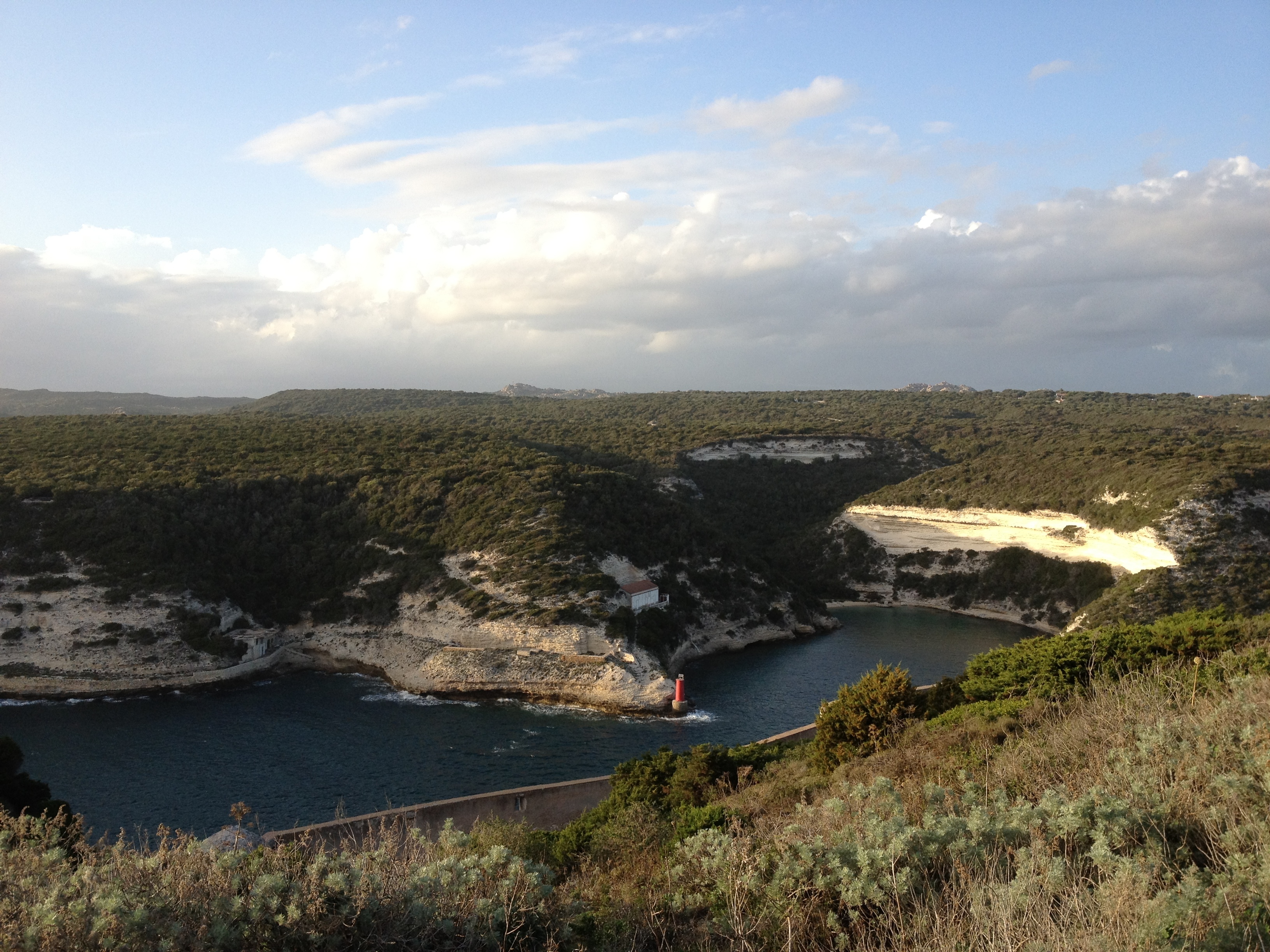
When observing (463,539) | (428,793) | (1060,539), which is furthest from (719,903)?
(1060,539)

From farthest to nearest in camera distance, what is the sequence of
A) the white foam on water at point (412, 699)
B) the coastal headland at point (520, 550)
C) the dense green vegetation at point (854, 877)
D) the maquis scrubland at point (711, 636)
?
the coastal headland at point (520, 550)
the white foam on water at point (412, 699)
the maquis scrubland at point (711, 636)
the dense green vegetation at point (854, 877)

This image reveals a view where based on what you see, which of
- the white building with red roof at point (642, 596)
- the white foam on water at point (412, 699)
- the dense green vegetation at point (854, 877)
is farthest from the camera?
the white building with red roof at point (642, 596)

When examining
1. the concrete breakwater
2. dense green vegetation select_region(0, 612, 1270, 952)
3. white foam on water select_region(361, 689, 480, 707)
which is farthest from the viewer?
white foam on water select_region(361, 689, 480, 707)

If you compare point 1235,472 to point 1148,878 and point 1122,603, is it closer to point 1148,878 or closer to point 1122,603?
point 1122,603

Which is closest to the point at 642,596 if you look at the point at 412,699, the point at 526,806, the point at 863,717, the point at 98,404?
the point at 412,699

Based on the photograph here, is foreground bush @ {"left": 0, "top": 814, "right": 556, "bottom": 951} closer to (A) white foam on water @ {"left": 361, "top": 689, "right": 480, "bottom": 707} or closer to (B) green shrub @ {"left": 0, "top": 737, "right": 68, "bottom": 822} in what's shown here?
(B) green shrub @ {"left": 0, "top": 737, "right": 68, "bottom": 822}

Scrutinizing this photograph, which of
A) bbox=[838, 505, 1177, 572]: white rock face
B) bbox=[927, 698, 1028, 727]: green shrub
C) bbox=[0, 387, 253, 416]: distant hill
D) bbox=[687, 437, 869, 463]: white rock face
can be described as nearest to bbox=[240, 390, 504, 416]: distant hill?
bbox=[0, 387, 253, 416]: distant hill

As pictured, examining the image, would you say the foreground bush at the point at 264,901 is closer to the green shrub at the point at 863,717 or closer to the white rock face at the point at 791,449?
the green shrub at the point at 863,717

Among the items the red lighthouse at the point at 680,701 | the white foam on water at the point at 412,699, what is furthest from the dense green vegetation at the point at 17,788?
the red lighthouse at the point at 680,701
